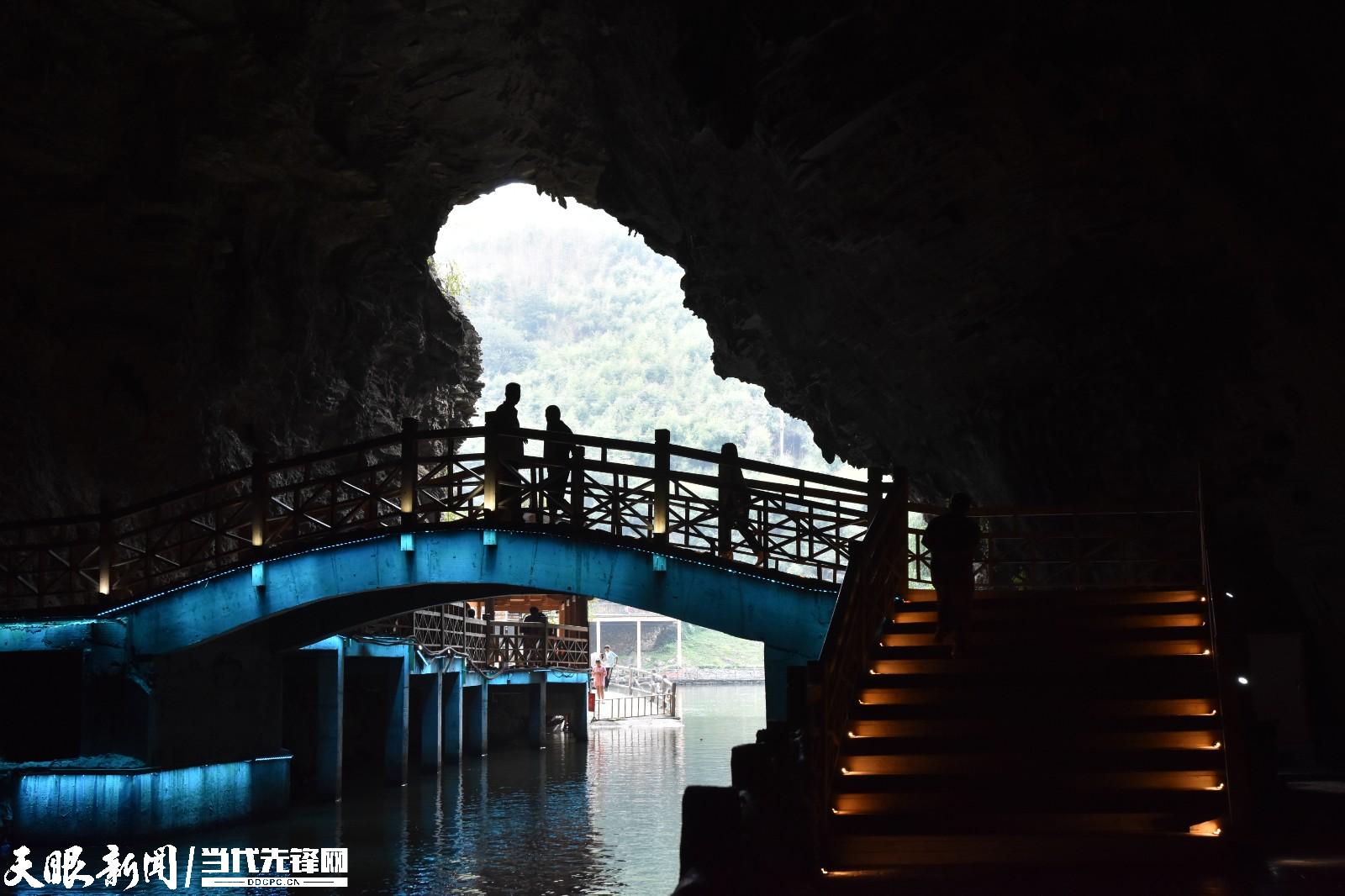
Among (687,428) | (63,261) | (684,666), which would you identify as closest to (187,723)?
(63,261)

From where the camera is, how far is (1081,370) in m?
17.3

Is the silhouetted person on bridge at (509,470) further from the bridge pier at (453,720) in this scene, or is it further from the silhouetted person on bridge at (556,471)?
the bridge pier at (453,720)

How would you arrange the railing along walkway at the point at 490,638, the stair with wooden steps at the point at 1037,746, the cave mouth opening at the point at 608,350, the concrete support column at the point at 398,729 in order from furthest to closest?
the cave mouth opening at the point at 608,350 → the railing along walkway at the point at 490,638 → the concrete support column at the point at 398,729 → the stair with wooden steps at the point at 1037,746

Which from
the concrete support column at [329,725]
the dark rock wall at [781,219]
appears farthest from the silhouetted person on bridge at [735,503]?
the concrete support column at [329,725]

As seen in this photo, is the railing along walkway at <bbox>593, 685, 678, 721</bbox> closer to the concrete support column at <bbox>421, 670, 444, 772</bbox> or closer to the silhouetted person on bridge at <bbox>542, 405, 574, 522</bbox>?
the concrete support column at <bbox>421, 670, 444, 772</bbox>

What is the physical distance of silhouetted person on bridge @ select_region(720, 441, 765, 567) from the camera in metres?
14.7

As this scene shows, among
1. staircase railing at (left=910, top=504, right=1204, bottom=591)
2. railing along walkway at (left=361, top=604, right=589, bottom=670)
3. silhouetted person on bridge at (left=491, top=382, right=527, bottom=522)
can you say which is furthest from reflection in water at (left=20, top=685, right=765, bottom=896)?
staircase railing at (left=910, top=504, right=1204, bottom=591)

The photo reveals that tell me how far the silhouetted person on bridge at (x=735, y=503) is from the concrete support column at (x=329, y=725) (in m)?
8.51

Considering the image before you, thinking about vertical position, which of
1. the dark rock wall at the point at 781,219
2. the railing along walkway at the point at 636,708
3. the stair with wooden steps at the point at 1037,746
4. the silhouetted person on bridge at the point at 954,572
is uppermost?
the dark rock wall at the point at 781,219

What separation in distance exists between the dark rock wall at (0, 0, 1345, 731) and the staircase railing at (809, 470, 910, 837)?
2.71 meters

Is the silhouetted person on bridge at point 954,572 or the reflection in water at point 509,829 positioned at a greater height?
the silhouetted person on bridge at point 954,572

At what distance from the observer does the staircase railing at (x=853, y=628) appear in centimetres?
811

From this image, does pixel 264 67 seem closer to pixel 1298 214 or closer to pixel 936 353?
pixel 936 353

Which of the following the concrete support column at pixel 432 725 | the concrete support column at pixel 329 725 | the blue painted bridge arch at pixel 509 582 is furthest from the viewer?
the concrete support column at pixel 432 725
